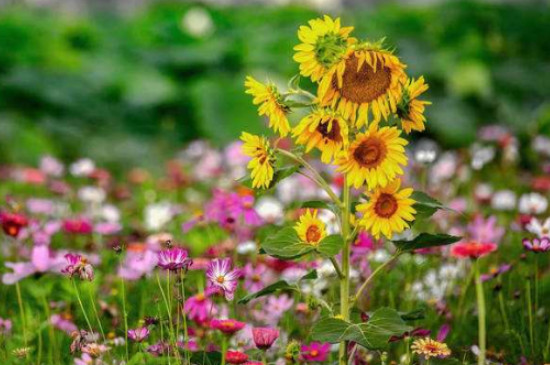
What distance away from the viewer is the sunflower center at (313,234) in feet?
4.73

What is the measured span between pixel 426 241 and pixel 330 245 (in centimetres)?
18

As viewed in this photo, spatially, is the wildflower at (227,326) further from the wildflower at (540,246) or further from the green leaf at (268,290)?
the wildflower at (540,246)

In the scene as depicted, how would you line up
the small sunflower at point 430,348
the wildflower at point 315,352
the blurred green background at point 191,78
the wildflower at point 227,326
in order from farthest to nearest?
the blurred green background at point 191,78
the wildflower at point 315,352
the small sunflower at point 430,348
the wildflower at point 227,326

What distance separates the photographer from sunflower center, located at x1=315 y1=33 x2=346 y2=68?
4.41 feet

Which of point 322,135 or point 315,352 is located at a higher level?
point 322,135

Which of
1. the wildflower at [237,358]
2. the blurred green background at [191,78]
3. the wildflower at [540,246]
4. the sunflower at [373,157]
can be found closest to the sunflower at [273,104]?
the sunflower at [373,157]

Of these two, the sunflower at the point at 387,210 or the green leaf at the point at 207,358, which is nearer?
the sunflower at the point at 387,210

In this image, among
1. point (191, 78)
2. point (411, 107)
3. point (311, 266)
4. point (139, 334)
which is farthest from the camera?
point (191, 78)

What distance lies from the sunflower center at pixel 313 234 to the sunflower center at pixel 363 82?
0.78ft

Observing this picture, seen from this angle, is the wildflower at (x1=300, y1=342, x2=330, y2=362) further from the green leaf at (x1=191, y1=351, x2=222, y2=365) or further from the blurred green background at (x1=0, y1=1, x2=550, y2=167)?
the blurred green background at (x1=0, y1=1, x2=550, y2=167)

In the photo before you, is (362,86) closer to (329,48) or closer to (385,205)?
(329,48)

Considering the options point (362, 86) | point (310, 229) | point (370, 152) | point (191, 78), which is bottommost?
point (310, 229)

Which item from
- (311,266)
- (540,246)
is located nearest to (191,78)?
(311,266)

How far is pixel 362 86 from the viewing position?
1371mm
